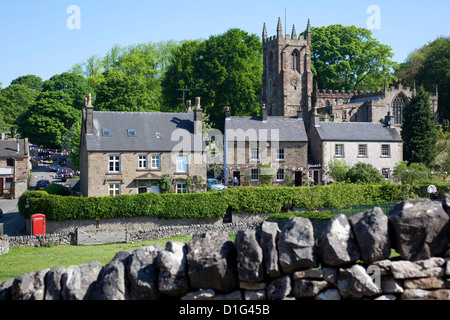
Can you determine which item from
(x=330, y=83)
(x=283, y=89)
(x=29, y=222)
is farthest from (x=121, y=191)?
(x=330, y=83)

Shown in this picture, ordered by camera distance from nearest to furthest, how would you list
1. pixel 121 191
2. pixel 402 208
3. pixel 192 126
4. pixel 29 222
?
1. pixel 402 208
2. pixel 29 222
3. pixel 121 191
4. pixel 192 126

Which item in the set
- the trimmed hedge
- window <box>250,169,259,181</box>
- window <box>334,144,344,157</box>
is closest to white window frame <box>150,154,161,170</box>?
the trimmed hedge

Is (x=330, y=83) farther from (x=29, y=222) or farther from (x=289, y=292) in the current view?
(x=289, y=292)

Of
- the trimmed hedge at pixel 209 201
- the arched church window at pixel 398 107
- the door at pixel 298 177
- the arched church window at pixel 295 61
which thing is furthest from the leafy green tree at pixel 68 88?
the trimmed hedge at pixel 209 201

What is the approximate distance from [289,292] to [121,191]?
35.3 meters

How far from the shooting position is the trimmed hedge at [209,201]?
35406 millimetres

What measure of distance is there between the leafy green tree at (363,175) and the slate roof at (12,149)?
36.7 meters

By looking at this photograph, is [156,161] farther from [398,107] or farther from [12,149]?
[398,107]

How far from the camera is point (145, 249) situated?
1048 cm

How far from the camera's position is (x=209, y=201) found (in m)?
37.1

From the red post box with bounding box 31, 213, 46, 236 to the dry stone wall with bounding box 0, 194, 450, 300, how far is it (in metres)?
25.2

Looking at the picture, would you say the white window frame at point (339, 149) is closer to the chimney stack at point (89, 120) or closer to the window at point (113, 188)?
the window at point (113, 188)

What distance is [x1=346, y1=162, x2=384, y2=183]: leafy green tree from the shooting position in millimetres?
46359

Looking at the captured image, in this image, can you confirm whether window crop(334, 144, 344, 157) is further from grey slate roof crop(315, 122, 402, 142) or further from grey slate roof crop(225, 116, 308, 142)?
grey slate roof crop(225, 116, 308, 142)
